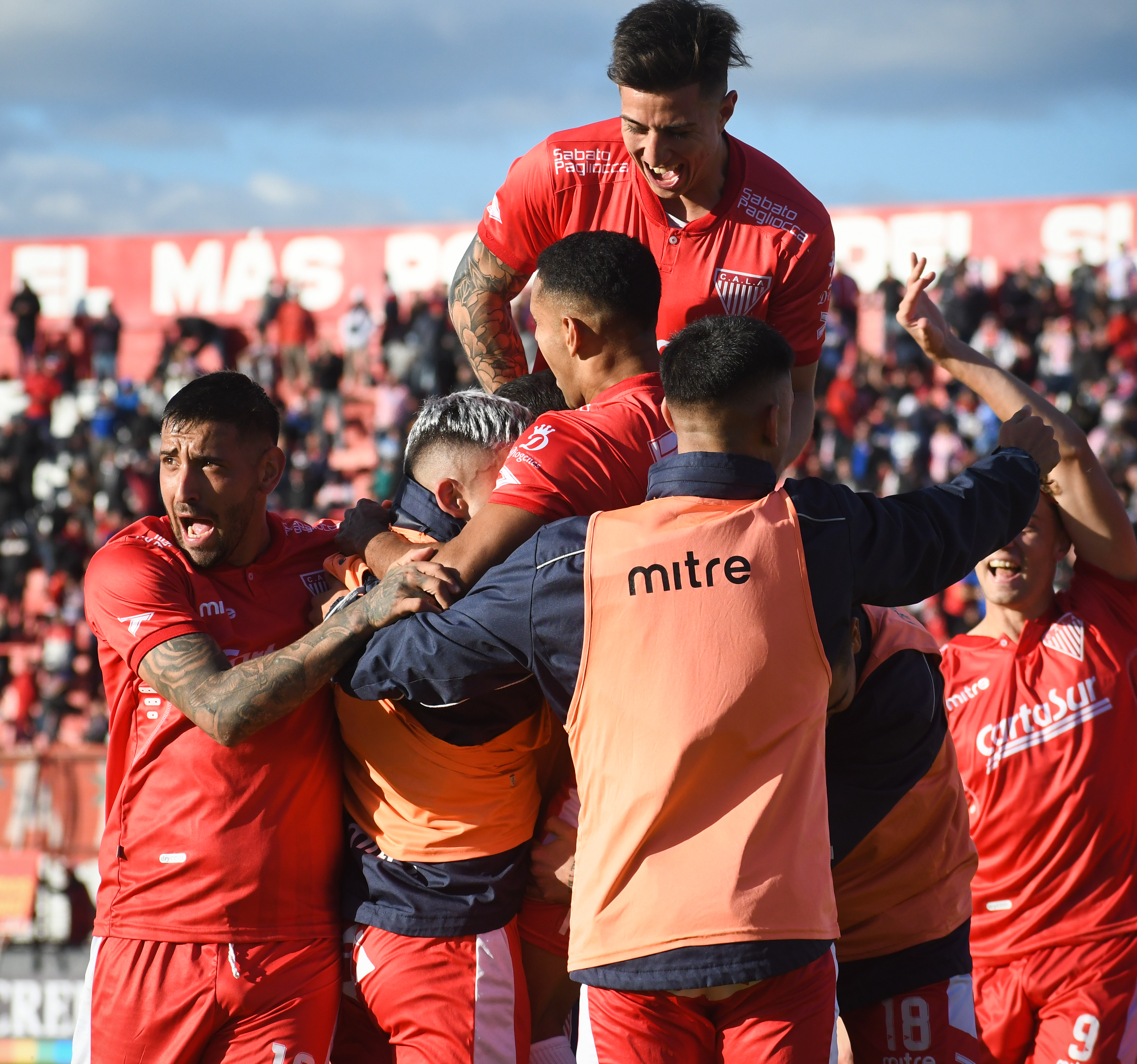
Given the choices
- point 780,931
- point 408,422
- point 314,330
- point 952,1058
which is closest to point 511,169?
point 780,931

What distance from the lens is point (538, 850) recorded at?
3.49 metres

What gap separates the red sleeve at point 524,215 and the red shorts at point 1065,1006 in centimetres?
313

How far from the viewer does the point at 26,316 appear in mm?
24938

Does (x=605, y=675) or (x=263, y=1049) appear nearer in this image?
(x=605, y=675)

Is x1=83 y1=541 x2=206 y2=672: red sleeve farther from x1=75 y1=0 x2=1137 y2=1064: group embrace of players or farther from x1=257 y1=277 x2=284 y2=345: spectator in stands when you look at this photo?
x1=257 y1=277 x2=284 y2=345: spectator in stands

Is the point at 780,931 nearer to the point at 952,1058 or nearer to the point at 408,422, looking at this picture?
the point at 952,1058

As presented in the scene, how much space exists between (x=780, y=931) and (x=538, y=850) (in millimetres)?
996

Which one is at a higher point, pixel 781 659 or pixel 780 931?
pixel 781 659

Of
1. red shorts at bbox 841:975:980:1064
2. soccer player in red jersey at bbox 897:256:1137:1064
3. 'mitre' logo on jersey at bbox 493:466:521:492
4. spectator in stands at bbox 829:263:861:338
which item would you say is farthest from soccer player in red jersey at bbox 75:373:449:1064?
spectator in stands at bbox 829:263:861:338

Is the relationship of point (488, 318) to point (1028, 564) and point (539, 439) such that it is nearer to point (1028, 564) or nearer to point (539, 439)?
point (539, 439)

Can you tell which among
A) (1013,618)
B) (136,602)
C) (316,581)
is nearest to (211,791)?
(136,602)

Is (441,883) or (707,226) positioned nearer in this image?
(441,883)

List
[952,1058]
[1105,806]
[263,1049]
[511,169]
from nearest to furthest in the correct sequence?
[263,1049]
[952,1058]
[511,169]
[1105,806]

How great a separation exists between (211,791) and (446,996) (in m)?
0.83
